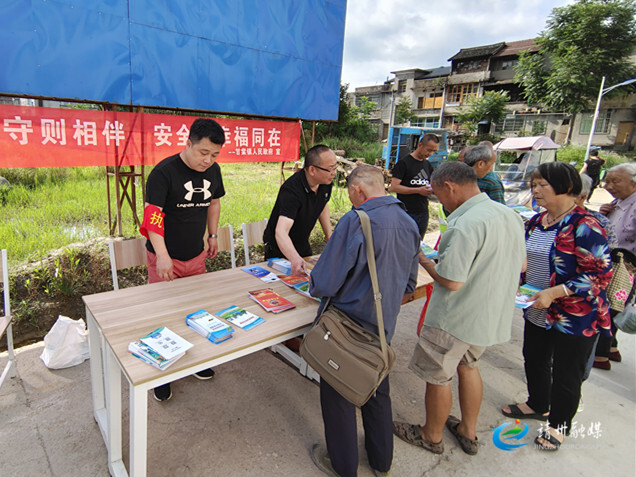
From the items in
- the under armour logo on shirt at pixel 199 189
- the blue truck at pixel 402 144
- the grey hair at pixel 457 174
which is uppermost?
the blue truck at pixel 402 144

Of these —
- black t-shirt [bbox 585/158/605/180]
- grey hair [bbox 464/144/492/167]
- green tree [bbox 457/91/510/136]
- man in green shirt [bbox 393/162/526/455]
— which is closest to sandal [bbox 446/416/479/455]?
man in green shirt [bbox 393/162/526/455]

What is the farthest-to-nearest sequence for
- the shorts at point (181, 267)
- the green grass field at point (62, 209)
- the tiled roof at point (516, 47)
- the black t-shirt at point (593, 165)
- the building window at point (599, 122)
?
the tiled roof at point (516, 47), the building window at point (599, 122), the black t-shirt at point (593, 165), the green grass field at point (62, 209), the shorts at point (181, 267)

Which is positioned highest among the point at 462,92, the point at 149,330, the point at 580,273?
the point at 462,92

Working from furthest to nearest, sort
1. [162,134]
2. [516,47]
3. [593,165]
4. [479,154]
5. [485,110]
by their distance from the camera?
[516,47], [485,110], [593,165], [162,134], [479,154]

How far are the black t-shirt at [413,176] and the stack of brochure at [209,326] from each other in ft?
8.40

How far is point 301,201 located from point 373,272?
1.00m

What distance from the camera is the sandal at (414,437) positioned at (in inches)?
75.4

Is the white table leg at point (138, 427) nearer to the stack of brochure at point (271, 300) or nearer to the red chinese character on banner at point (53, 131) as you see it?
the stack of brochure at point (271, 300)


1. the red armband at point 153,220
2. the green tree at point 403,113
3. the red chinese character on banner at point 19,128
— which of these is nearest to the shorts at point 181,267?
the red armband at point 153,220

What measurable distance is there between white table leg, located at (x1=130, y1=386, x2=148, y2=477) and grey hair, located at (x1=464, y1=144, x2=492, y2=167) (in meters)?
2.88

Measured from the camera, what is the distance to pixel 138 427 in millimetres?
1278

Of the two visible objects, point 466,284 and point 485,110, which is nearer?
point 466,284

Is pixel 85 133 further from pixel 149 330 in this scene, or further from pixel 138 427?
pixel 138 427

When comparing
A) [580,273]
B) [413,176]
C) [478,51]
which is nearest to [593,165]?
[413,176]
